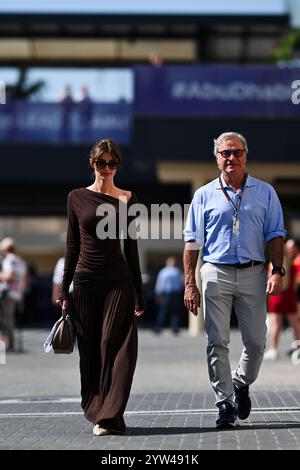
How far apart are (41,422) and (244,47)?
32.5m

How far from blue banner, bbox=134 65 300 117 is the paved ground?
8.47 m

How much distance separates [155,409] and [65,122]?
2052 cm

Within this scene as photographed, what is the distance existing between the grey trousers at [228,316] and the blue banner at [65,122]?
852 inches

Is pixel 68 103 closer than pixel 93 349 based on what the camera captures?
No

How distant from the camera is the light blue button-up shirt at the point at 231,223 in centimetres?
849

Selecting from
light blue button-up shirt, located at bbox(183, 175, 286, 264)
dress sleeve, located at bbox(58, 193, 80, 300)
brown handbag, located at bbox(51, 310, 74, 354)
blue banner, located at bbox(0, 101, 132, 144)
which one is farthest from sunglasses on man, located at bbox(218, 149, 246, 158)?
blue banner, located at bbox(0, 101, 132, 144)

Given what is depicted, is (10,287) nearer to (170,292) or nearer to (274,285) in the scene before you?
(170,292)

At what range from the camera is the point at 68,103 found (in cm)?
3008

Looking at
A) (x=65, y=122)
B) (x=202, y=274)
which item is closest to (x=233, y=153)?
(x=202, y=274)

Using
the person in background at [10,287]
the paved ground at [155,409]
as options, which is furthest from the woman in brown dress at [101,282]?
the person in background at [10,287]

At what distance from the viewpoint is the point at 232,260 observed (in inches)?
334

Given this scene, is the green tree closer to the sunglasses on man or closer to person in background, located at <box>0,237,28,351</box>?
person in background, located at <box>0,237,28,351</box>
